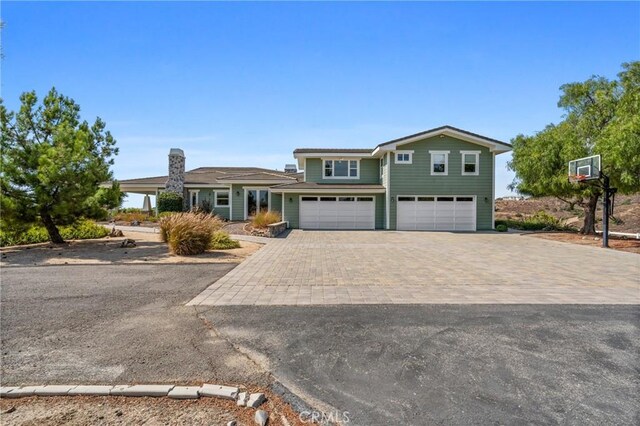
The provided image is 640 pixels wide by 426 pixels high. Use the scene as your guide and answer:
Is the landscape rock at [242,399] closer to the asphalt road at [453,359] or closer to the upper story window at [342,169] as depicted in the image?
the asphalt road at [453,359]

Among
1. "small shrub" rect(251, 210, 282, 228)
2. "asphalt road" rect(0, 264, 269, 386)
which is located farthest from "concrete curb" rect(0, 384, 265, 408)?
"small shrub" rect(251, 210, 282, 228)

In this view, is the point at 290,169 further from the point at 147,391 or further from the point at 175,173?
the point at 147,391

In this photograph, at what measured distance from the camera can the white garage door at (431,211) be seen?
23.3 m

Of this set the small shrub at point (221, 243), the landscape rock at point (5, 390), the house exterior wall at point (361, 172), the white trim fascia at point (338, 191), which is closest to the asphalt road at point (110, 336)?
the landscape rock at point (5, 390)

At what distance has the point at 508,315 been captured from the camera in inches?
214

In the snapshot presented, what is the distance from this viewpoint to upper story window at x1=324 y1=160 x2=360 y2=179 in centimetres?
2531

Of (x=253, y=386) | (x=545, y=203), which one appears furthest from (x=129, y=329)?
(x=545, y=203)

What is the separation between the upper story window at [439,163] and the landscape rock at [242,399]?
72.2ft

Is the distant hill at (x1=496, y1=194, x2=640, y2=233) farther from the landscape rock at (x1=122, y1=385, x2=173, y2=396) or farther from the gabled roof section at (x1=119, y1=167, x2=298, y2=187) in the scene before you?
the landscape rock at (x1=122, y1=385, x2=173, y2=396)

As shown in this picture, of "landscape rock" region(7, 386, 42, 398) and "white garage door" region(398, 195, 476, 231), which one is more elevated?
"white garage door" region(398, 195, 476, 231)

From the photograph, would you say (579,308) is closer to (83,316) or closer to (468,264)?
(468,264)

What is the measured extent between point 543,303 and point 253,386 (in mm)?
5315

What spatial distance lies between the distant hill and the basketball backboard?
6646 millimetres

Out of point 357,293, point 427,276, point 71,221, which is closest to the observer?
point 357,293
